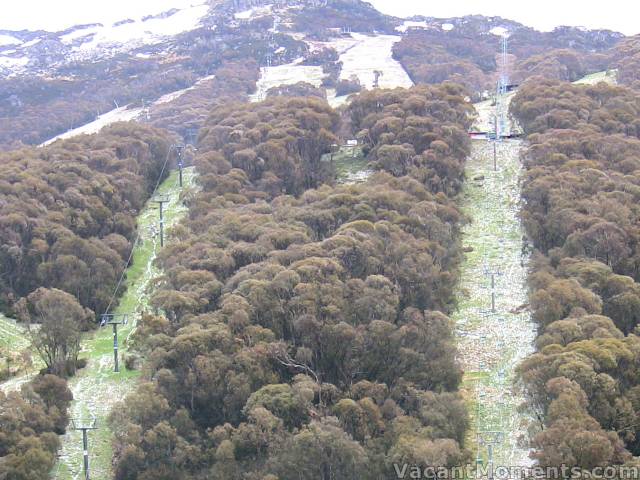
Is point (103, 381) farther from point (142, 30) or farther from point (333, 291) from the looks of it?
point (142, 30)

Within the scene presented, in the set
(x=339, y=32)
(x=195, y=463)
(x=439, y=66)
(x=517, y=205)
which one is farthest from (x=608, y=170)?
(x=339, y=32)

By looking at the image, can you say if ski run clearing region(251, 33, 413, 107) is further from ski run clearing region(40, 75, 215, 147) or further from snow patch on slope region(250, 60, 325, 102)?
ski run clearing region(40, 75, 215, 147)

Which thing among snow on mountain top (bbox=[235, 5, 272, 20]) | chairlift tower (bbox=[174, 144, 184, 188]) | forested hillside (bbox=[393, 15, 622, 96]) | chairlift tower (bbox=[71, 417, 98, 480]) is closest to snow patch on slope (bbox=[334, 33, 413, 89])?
forested hillside (bbox=[393, 15, 622, 96])

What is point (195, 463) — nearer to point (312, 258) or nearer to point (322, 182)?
point (312, 258)

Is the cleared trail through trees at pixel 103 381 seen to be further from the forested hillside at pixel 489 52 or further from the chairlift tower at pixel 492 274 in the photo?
the forested hillside at pixel 489 52

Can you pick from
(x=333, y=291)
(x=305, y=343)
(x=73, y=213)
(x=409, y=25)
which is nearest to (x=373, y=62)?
(x=409, y=25)

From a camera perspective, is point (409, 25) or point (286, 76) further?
point (409, 25)
